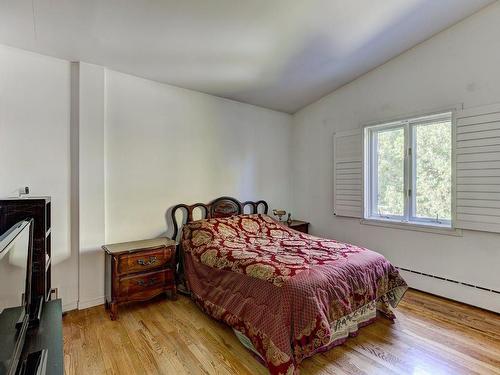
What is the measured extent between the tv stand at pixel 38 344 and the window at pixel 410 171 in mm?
3368

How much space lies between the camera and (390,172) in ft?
11.2

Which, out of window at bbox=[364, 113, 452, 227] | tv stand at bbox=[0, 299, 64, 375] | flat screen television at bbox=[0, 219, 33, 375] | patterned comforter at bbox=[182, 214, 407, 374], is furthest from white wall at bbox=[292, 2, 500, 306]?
flat screen television at bbox=[0, 219, 33, 375]

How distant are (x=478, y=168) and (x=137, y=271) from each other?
3419 mm

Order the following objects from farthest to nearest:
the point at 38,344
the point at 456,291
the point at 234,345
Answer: the point at 456,291
the point at 234,345
the point at 38,344

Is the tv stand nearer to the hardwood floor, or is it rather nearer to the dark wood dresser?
the dark wood dresser

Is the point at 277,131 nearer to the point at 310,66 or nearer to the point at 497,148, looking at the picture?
the point at 310,66

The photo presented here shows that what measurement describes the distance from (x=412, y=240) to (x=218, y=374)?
2.55 meters

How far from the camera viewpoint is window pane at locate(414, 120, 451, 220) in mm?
2959

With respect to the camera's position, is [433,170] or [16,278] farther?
[433,170]

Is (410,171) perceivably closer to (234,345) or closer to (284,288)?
(284,288)

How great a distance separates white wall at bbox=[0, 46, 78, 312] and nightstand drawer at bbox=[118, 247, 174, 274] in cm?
53

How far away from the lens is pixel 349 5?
236cm

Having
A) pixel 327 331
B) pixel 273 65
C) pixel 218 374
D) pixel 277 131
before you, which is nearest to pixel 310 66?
pixel 273 65

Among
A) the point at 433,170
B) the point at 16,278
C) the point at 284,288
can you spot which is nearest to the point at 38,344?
the point at 16,278
